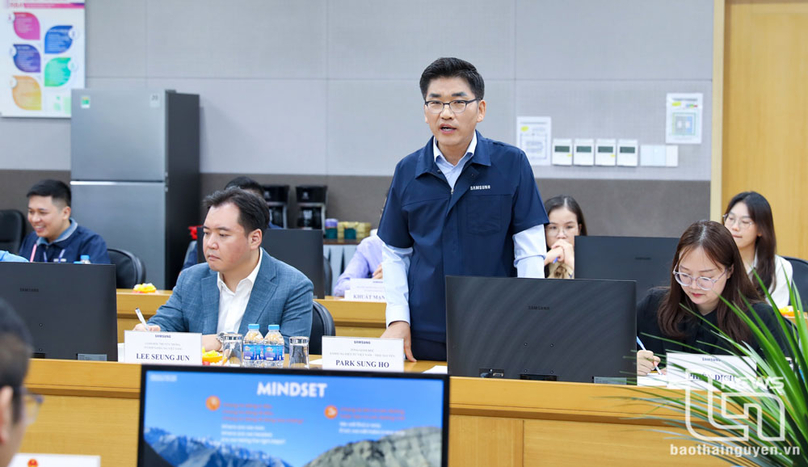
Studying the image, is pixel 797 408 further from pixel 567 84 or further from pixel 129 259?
pixel 567 84

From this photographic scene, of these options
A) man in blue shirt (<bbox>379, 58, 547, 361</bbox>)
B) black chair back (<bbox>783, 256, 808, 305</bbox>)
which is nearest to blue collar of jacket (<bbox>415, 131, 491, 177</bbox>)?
man in blue shirt (<bbox>379, 58, 547, 361</bbox>)

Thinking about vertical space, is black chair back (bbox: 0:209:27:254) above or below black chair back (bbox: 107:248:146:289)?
above

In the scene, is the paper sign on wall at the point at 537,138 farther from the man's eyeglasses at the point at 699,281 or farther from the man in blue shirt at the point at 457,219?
the man's eyeglasses at the point at 699,281

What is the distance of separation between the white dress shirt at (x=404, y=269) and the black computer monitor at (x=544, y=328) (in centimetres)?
64

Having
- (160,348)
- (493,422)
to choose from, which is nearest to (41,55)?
(160,348)

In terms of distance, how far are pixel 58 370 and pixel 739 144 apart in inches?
202

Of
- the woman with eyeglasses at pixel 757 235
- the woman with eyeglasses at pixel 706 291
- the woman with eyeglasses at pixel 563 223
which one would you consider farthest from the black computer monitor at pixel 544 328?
the woman with eyeglasses at pixel 757 235

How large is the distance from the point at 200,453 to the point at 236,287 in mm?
1546

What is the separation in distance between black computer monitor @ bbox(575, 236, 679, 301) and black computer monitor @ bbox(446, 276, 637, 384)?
1172 mm

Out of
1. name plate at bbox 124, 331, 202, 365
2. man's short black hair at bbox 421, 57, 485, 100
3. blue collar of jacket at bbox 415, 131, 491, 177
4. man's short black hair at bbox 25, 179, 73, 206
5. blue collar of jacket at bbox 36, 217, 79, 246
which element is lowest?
name plate at bbox 124, 331, 202, 365

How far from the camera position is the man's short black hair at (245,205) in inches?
106

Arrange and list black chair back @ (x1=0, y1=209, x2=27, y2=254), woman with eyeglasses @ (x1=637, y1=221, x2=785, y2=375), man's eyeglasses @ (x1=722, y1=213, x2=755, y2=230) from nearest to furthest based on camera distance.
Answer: woman with eyeglasses @ (x1=637, y1=221, x2=785, y2=375)
man's eyeglasses @ (x1=722, y1=213, x2=755, y2=230)
black chair back @ (x1=0, y1=209, x2=27, y2=254)

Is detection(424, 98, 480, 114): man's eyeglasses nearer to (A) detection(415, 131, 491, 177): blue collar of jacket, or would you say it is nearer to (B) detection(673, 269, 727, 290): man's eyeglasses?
(A) detection(415, 131, 491, 177): blue collar of jacket

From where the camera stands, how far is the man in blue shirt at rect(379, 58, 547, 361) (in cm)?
257
